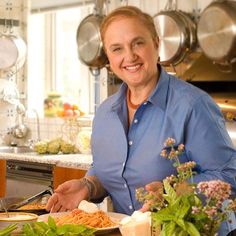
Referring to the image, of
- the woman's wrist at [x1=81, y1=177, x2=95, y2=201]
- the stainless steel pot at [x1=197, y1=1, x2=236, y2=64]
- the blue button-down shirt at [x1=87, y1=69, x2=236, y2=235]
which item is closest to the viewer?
the blue button-down shirt at [x1=87, y1=69, x2=236, y2=235]

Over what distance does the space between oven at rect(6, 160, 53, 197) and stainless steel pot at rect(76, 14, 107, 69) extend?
0.88m

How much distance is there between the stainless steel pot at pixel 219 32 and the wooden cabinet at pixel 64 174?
1.22 m

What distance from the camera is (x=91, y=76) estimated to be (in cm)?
530

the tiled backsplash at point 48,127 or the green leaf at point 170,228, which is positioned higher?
the green leaf at point 170,228

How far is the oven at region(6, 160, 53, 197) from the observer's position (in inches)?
180

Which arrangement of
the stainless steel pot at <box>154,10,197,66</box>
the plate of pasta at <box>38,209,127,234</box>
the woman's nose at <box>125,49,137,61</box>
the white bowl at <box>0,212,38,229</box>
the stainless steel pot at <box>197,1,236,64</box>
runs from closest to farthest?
the white bowl at <box>0,212,38,229</box> < the plate of pasta at <box>38,209,127,234</box> < the woman's nose at <box>125,49,137,61</box> < the stainless steel pot at <box>197,1,236,64</box> < the stainless steel pot at <box>154,10,197,66</box>

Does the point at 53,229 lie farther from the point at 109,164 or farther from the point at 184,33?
Answer: the point at 184,33

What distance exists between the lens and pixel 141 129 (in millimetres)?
2146

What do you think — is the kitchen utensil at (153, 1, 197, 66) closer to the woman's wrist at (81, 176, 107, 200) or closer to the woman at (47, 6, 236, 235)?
the woman at (47, 6, 236, 235)

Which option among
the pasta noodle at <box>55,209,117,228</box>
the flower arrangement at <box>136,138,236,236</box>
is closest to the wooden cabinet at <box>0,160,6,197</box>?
the pasta noodle at <box>55,209,117,228</box>

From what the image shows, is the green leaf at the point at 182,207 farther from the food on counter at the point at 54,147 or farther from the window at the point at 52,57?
the window at the point at 52,57

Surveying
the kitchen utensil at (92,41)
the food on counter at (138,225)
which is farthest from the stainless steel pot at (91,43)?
the food on counter at (138,225)

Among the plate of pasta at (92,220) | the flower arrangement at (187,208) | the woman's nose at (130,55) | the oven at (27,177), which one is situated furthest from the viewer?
the oven at (27,177)

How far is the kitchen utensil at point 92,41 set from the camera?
15.3 feet
